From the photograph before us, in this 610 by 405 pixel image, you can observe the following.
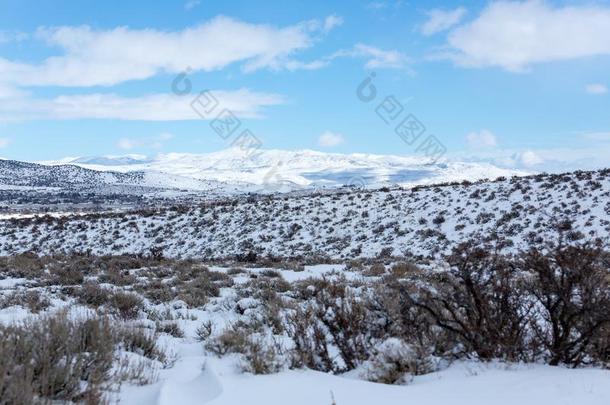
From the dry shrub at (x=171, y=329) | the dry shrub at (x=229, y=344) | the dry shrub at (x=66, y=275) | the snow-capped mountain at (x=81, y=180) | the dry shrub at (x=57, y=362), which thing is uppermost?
the snow-capped mountain at (x=81, y=180)

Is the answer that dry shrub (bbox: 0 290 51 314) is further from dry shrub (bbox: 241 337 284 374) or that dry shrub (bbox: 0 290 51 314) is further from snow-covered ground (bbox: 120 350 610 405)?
dry shrub (bbox: 241 337 284 374)

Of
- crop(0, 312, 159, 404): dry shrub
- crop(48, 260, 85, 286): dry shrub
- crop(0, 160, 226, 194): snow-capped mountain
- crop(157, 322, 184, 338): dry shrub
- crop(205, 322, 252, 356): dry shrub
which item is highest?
crop(0, 160, 226, 194): snow-capped mountain

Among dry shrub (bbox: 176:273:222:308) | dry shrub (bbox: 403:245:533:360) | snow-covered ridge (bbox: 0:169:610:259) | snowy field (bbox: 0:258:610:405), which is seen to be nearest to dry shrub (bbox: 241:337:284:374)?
snowy field (bbox: 0:258:610:405)

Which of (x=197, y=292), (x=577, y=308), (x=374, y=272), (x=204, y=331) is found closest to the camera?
(x=577, y=308)

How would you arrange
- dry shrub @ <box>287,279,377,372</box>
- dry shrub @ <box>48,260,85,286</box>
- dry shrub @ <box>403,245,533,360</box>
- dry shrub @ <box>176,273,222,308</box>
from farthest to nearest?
dry shrub @ <box>48,260,85,286</box> < dry shrub @ <box>176,273,222,308</box> < dry shrub @ <box>287,279,377,372</box> < dry shrub @ <box>403,245,533,360</box>

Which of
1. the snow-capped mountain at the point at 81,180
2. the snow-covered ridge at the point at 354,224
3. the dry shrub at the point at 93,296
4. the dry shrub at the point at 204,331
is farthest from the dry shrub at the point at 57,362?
the snow-capped mountain at the point at 81,180

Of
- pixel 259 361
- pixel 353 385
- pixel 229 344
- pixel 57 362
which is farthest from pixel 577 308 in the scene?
pixel 57 362

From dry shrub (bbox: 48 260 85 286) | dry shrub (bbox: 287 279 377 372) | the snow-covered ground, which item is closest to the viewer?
the snow-covered ground

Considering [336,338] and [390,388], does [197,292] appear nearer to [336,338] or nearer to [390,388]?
[336,338]

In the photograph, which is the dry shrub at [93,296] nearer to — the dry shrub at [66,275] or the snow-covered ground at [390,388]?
the dry shrub at [66,275]

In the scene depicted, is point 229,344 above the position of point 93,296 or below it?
above

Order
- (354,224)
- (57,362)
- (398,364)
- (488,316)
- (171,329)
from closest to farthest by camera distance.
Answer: (57,362)
(398,364)
(488,316)
(171,329)
(354,224)

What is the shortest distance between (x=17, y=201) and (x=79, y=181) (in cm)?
4932

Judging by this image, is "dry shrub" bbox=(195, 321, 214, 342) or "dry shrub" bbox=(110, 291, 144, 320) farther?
"dry shrub" bbox=(110, 291, 144, 320)
